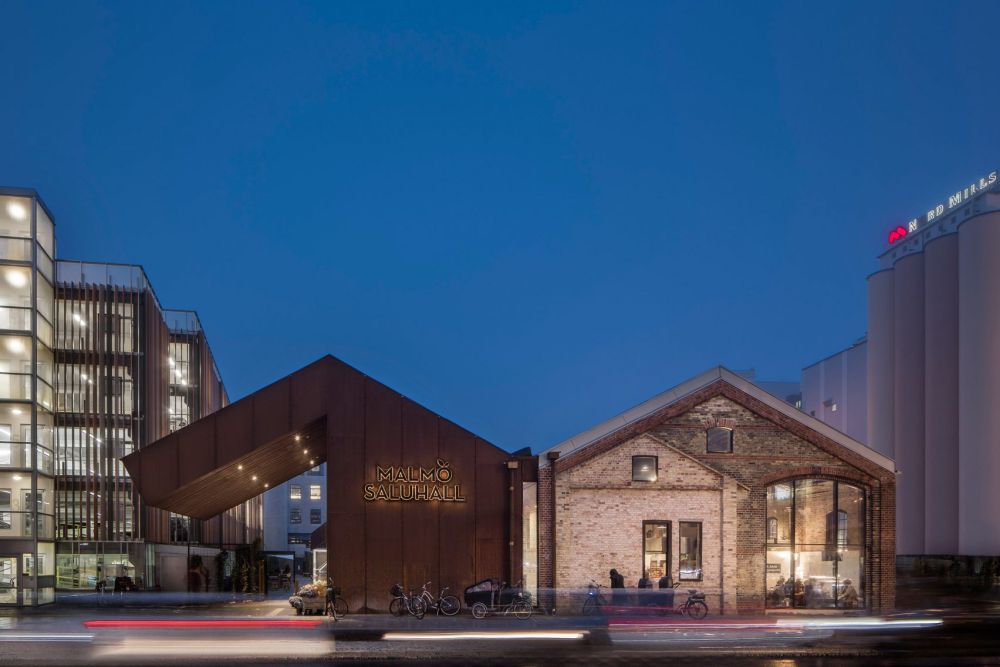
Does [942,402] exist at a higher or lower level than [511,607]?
higher

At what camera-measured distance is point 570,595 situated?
94.8ft

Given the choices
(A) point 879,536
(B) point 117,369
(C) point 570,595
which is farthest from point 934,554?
(B) point 117,369

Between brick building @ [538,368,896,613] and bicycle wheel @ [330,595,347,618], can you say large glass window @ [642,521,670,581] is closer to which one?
brick building @ [538,368,896,613]

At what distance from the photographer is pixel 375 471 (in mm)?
29266

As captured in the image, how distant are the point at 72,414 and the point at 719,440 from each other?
112ft

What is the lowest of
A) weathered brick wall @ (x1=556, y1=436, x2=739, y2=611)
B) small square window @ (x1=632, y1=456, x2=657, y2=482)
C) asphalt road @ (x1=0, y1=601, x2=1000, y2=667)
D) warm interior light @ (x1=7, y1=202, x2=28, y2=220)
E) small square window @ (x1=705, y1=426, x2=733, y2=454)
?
asphalt road @ (x1=0, y1=601, x2=1000, y2=667)

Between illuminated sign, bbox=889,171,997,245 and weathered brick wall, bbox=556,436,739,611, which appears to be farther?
illuminated sign, bbox=889,171,997,245

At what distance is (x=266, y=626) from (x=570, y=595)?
10.1 meters

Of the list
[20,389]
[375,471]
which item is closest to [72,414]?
[20,389]

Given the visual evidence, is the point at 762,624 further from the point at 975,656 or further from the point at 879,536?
the point at 879,536

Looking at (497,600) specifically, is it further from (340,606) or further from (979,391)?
(979,391)

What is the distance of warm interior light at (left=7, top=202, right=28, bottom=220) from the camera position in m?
40.2

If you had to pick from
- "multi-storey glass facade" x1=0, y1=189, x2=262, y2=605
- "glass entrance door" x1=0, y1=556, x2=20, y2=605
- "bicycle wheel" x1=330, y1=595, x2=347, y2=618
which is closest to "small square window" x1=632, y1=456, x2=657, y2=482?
"bicycle wheel" x1=330, y1=595, x2=347, y2=618

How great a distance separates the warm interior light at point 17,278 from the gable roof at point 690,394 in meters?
27.1
